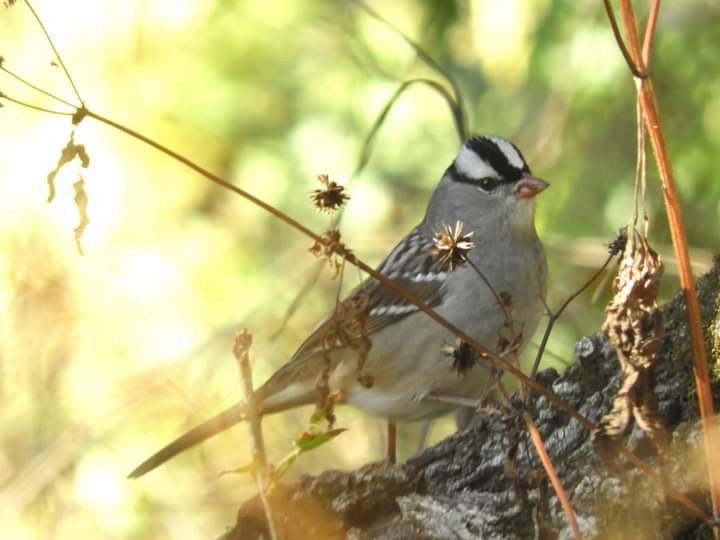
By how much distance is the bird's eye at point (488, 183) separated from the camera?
11.2ft

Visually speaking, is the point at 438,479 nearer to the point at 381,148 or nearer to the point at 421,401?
the point at 421,401

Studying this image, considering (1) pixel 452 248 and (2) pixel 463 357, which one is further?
(2) pixel 463 357

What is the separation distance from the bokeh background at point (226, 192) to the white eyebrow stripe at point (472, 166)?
0.34 metres

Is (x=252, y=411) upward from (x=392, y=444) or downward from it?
downward

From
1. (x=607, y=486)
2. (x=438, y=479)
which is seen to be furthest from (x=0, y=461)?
(x=607, y=486)

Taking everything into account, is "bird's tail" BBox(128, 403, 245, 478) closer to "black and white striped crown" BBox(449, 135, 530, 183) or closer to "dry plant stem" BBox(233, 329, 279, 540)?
"black and white striped crown" BBox(449, 135, 530, 183)

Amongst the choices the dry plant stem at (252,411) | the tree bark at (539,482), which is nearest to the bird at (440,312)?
the tree bark at (539,482)

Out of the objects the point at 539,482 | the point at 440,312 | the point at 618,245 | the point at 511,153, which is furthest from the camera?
the point at 511,153

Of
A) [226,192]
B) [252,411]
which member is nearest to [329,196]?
[252,411]

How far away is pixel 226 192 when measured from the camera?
5867 mm

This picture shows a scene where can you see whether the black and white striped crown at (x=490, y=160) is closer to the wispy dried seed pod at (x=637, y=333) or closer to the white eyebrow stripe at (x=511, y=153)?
the white eyebrow stripe at (x=511, y=153)

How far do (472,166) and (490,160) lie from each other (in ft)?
0.32

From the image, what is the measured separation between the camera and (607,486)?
201 cm

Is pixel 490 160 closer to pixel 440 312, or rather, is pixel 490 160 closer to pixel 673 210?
pixel 440 312
